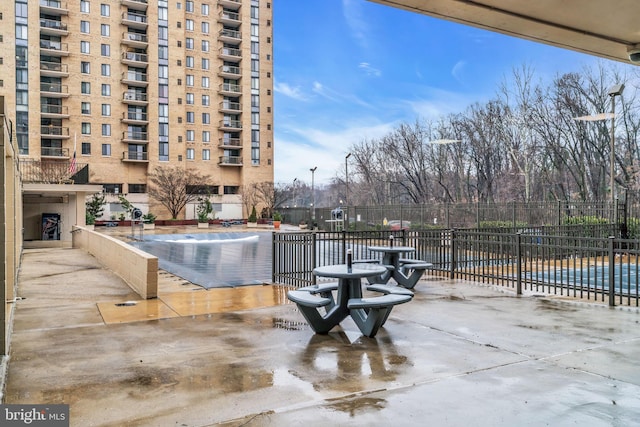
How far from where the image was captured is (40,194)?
25.3 metres

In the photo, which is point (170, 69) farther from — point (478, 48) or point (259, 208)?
point (478, 48)

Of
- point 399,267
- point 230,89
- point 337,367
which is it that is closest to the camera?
point 337,367

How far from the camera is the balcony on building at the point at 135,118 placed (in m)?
61.5

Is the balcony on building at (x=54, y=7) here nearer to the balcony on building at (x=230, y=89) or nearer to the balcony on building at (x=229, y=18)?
the balcony on building at (x=229, y=18)

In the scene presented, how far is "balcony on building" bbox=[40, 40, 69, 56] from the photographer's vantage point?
56547 millimetres

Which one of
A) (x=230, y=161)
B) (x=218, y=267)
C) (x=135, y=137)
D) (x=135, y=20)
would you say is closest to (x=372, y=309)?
(x=218, y=267)

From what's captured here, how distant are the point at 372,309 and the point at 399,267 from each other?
4778 millimetres

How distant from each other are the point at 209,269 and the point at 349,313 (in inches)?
393

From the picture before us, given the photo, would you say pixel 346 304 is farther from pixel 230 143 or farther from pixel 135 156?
pixel 230 143

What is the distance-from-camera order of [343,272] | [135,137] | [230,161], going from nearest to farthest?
[343,272] → [135,137] → [230,161]

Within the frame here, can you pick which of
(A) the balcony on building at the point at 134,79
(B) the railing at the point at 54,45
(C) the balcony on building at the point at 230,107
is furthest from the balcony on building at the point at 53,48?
(C) the balcony on building at the point at 230,107

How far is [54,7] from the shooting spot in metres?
57.3

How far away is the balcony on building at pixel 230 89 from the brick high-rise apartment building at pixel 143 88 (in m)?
0.20

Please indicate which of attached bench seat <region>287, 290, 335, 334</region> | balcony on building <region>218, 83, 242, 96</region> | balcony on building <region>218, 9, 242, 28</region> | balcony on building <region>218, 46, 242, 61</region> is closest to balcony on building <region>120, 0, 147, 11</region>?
balcony on building <region>218, 9, 242, 28</region>
